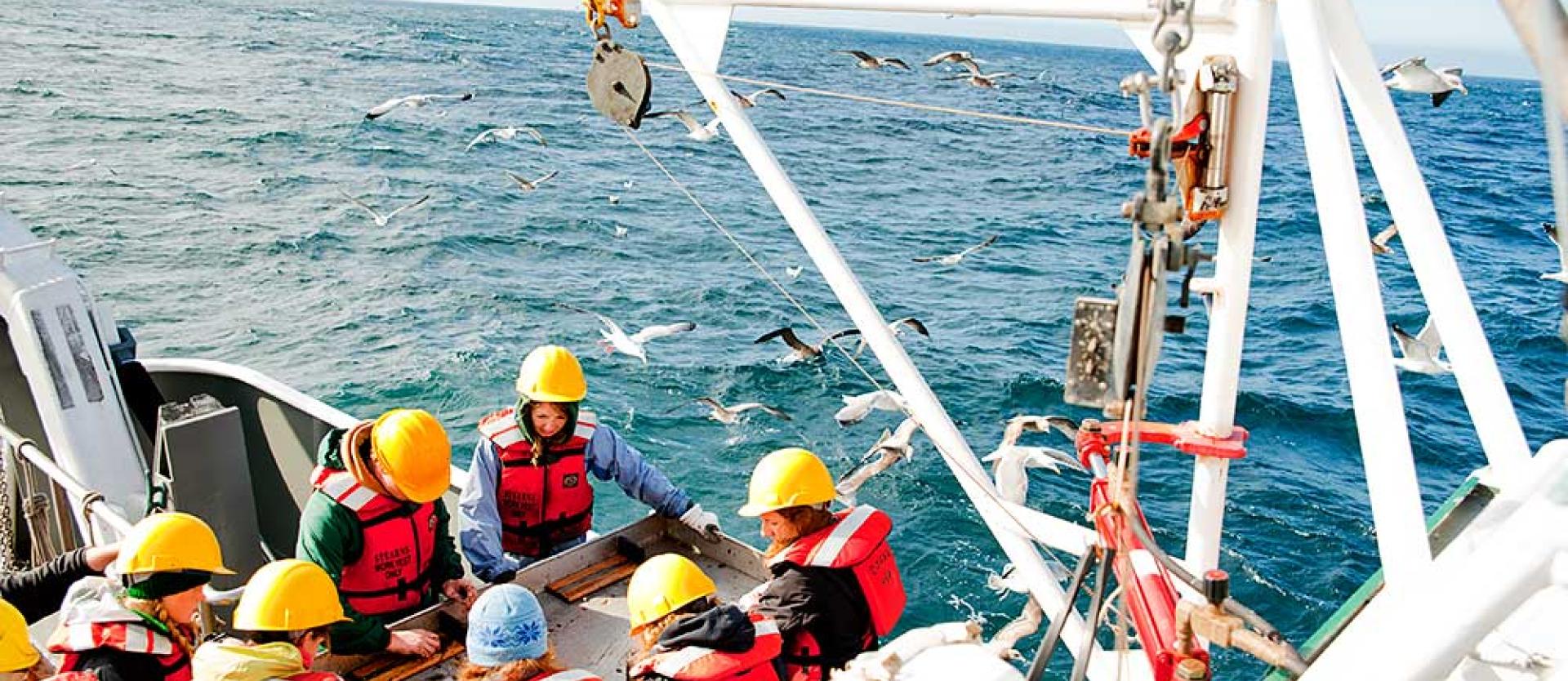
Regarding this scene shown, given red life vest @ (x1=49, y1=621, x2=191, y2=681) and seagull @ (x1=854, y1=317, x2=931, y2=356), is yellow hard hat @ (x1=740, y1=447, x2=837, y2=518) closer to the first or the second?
red life vest @ (x1=49, y1=621, x2=191, y2=681)

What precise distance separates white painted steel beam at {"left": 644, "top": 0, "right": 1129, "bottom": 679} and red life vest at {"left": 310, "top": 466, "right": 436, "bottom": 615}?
1.72 m

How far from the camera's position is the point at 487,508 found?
4.91m

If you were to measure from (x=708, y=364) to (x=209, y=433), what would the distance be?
367 inches

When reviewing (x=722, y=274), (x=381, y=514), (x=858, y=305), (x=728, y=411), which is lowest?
(x=722, y=274)

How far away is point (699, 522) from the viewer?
197 inches

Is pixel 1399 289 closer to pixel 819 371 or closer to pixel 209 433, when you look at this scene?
pixel 819 371

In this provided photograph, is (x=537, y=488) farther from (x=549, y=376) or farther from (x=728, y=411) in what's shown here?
(x=728, y=411)

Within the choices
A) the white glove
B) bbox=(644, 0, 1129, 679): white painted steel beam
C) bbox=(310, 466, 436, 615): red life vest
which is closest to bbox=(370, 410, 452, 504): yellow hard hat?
bbox=(310, 466, 436, 615): red life vest

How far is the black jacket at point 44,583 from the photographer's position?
444 cm

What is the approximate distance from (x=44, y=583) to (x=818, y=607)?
284 cm

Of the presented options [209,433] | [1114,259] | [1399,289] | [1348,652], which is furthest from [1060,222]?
[1348,652]

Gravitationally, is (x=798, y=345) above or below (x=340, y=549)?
below

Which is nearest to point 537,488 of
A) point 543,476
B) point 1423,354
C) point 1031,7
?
point 543,476

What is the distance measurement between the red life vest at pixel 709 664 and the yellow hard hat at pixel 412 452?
1.31 meters
